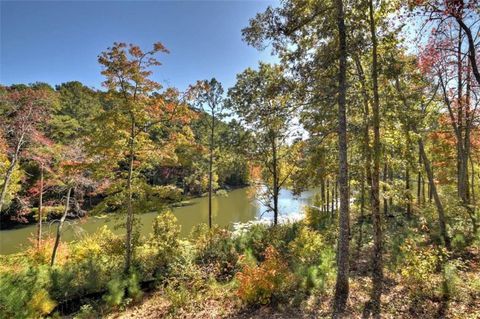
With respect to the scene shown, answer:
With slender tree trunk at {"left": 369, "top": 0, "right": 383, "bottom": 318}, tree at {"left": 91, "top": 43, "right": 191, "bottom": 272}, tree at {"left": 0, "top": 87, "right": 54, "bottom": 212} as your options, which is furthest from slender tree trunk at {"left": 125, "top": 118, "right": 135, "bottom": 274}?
slender tree trunk at {"left": 369, "top": 0, "right": 383, "bottom": 318}

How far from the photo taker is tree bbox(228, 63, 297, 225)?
21.1ft

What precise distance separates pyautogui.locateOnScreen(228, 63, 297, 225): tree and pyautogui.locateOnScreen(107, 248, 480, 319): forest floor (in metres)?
4.00

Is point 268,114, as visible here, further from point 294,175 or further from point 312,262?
point 312,262

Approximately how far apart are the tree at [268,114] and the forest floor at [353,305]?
4.00m

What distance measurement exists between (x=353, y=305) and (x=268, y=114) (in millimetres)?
4493

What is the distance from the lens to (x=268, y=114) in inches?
253

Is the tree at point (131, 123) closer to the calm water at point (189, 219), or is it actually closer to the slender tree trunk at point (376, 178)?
the slender tree trunk at point (376, 178)

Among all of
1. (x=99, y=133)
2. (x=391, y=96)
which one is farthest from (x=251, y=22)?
(x=99, y=133)

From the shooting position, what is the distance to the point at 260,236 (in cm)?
1200

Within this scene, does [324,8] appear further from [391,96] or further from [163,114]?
[163,114]

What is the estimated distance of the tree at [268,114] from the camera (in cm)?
643

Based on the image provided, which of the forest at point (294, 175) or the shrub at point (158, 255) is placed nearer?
the forest at point (294, 175)

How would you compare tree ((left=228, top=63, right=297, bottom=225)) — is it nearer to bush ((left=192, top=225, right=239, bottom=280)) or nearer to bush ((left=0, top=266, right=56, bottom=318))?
bush ((left=192, top=225, right=239, bottom=280))

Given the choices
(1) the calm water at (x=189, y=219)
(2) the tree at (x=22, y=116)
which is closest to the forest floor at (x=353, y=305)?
(2) the tree at (x=22, y=116)
